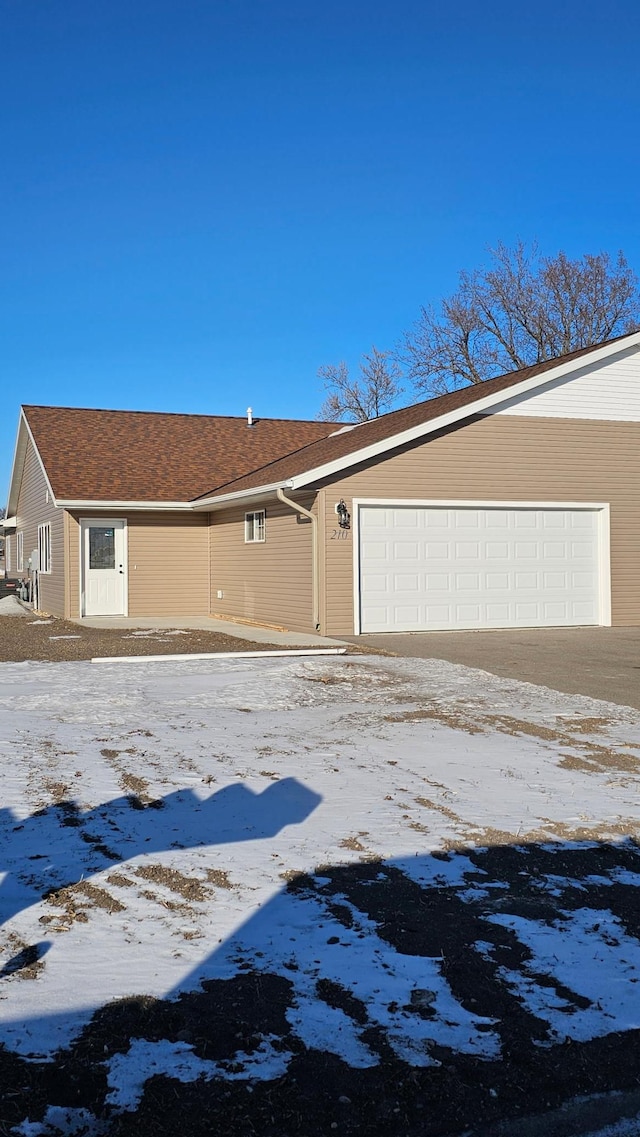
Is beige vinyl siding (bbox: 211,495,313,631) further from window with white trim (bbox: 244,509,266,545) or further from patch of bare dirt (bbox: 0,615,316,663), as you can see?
patch of bare dirt (bbox: 0,615,316,663)

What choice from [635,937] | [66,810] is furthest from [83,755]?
[635,937]

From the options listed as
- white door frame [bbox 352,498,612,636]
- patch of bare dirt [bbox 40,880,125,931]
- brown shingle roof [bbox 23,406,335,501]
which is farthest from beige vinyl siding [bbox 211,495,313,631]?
patch of bare dirt [bbox 40,880,125,931]

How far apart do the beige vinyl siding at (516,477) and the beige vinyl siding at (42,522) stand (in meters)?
7.46

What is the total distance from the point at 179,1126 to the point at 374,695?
688 centimetres

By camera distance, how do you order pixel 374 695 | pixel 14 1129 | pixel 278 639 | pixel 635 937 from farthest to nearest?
pixel 278 639 < pixel 374 695 < pixel 635 937 < pixel 14 1129

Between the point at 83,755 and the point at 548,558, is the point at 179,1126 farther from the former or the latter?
the point at 548,558

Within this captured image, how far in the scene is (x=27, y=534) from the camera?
86.5 ft

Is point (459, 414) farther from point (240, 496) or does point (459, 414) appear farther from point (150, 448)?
point (150, 448)

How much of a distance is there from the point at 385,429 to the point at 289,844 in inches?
520

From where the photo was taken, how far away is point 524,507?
16484mm

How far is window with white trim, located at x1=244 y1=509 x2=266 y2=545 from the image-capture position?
58.6 ft

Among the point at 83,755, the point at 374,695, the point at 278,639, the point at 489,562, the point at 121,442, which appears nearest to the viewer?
the point at 83,755

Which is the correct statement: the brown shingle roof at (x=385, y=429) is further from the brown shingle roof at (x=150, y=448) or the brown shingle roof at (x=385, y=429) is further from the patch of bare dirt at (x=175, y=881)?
the patch of bare dirt at (x=175, y=881)

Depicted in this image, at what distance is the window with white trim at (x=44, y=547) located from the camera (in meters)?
22.0
